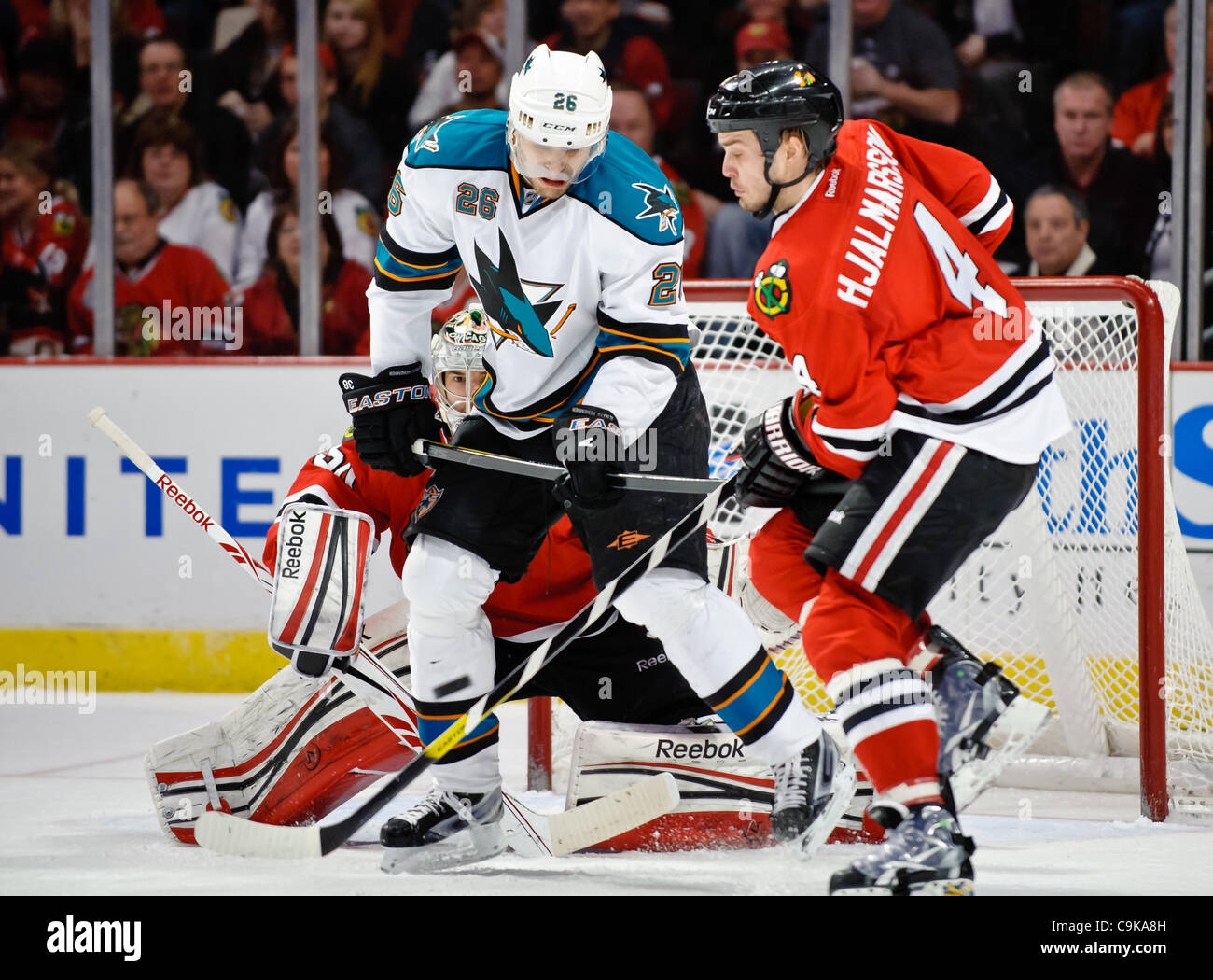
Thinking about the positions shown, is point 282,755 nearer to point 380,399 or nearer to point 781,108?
point 380,399

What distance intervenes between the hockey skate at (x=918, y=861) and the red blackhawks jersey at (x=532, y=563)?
81 centimetres

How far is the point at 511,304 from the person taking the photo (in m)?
2.15

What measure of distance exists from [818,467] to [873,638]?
29cm

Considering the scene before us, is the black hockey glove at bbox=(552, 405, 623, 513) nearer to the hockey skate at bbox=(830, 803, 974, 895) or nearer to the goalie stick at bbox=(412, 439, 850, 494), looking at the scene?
the goalie stick at bbox=(412, 439, 850, 494)

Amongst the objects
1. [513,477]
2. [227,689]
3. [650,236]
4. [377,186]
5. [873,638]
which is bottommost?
[227,689]

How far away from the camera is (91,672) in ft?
13.2

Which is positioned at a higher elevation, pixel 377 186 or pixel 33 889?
pixel 377 186

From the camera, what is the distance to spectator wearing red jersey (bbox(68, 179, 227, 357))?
449cm

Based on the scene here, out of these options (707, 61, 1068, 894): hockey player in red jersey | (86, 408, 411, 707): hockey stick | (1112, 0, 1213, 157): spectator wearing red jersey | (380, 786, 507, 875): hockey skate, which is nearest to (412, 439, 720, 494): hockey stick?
(707, 61, 1068, 894): hockey player in red jersey

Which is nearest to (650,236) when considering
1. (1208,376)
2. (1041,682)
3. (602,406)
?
(602,406)

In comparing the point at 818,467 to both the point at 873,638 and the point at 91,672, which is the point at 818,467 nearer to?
the point at 873,638

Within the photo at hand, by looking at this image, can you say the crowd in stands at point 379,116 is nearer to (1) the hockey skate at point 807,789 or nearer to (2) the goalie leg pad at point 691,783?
(2) the goalie leg pad at point 691,783

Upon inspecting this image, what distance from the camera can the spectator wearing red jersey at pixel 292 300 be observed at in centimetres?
→ 448

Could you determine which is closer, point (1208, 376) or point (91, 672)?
point (1208, 376)
